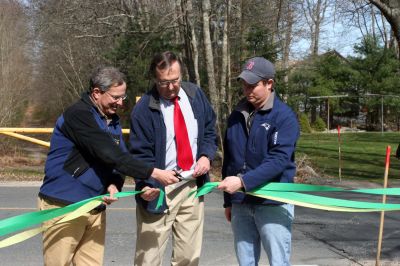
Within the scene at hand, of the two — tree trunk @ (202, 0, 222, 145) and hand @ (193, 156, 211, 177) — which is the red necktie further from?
tree trunk @ (202, 0, 222, 145)

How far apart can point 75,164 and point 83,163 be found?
53mm

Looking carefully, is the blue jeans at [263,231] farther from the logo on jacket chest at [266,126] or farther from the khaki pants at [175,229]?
the logo on jacket chest at [266,126]

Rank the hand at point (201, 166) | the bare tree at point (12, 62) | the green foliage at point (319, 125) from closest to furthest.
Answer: the hand at point (201, 166) → the bare tree at point (12, 62) → the green foliage at point (319, 125)

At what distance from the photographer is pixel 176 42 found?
21938 mm

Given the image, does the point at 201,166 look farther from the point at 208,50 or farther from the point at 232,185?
the point at 208,50

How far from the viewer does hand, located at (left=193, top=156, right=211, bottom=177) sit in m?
3.82

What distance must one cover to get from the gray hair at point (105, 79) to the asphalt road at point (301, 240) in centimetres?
287

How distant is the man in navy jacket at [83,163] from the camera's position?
3553mm

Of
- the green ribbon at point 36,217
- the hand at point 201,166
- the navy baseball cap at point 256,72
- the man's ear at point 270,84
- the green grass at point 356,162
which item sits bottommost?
the green grass at point 356,162

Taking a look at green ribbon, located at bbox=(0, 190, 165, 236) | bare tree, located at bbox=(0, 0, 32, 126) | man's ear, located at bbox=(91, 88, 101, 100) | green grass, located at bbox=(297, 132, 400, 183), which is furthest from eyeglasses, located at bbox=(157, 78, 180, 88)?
bare tree, located at bbox=(0, 0, 32, 126)

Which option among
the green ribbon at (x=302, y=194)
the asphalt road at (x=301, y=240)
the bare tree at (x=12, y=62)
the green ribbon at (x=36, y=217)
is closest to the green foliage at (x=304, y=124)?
the bare tree at (x=12, y=62)

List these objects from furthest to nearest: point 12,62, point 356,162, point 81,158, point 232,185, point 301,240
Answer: point 12,62 < point 356,162 < point 301,240 < point 81,158 < point 232,185

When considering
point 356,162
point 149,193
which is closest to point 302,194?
point 149,193

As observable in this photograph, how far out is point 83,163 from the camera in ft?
11.9
